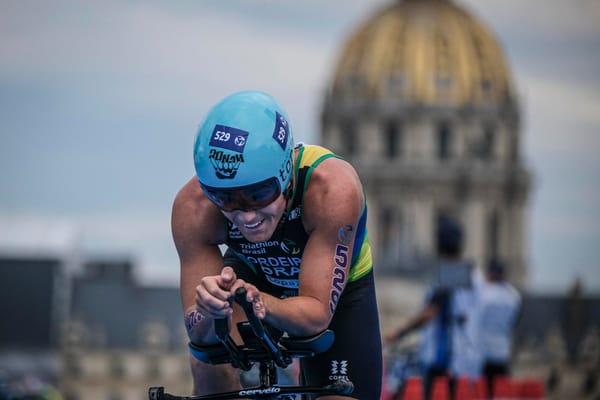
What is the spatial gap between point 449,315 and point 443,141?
402 ft

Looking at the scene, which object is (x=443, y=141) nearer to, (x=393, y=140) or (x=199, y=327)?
(x=393, y=140)

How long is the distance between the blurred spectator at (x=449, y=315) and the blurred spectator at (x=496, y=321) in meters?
1.49

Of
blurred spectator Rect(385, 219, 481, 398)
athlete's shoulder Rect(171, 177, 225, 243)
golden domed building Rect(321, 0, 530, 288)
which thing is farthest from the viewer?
golden domed building Rect(321, 0, 530, 288)

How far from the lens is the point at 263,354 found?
21.0ft

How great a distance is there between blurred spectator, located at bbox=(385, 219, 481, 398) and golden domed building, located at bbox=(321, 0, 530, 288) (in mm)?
118965

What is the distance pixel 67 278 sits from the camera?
96.8m

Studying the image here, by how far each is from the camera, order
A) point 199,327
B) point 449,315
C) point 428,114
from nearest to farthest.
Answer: point 199,327 < point 449,315 < point 428,114

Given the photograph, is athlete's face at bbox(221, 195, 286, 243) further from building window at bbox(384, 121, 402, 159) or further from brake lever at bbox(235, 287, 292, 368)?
building window at bbox(384, 121, 402, 159)

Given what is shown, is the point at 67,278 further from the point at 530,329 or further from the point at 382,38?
the point at 382,38

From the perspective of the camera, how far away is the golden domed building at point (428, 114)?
132625mm

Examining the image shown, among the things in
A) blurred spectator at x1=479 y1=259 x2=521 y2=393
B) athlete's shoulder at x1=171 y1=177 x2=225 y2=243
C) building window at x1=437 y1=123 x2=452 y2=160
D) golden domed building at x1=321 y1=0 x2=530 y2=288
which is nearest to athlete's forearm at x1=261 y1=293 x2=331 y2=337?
athlete's shoulder at x1=171 y1=177 x2=225 y2=243

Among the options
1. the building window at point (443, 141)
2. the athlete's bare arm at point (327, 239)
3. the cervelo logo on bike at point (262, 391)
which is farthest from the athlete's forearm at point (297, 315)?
the building window at point (443, 141)

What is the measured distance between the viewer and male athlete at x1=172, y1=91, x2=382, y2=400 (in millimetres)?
6238

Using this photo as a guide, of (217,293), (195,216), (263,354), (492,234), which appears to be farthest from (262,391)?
(492,234)
